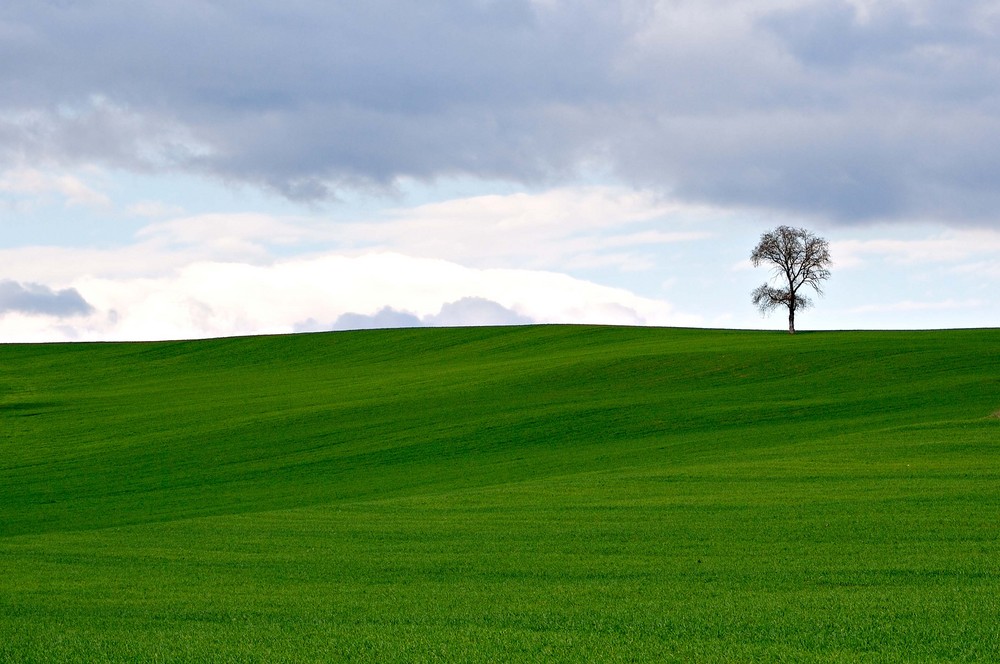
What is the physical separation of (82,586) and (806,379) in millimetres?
34205

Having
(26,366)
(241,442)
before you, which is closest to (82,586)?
(241,442)

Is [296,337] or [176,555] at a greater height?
[296,337]

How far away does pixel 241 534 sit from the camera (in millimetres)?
19719

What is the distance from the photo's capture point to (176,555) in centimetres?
1748

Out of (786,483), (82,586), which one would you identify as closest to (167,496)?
(82,586)

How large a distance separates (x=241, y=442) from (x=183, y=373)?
29.1 meters

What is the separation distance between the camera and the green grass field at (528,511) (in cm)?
1115

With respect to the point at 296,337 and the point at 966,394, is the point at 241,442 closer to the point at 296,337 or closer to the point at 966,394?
the point at 966,394

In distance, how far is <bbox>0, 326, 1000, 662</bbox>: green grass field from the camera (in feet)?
36.6

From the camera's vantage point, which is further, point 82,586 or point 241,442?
point 241,442

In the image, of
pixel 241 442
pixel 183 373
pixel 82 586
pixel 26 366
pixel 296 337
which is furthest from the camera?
pixel 296 337

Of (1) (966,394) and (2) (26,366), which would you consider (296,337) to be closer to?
(2) (26,366)

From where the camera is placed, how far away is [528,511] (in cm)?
2112

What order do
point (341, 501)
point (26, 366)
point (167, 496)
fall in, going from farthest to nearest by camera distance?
point (26, 366), point (167, 496), point (341, 501)
